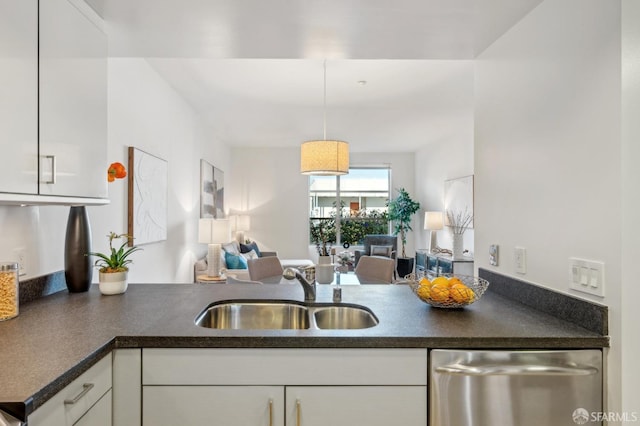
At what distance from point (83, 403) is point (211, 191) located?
446 cm

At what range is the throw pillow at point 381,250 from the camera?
682 cm

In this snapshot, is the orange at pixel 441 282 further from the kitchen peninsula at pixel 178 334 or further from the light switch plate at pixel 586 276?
the light switch plate at pixel 586 276

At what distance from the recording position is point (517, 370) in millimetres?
1209

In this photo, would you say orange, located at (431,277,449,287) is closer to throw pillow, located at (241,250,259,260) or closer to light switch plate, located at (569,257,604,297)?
light switch plate, located at (569,257,604,297)

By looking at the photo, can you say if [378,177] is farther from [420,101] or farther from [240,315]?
[240,315]

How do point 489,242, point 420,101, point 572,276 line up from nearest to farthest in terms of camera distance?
point 572,276
point 489,242
point 420,101

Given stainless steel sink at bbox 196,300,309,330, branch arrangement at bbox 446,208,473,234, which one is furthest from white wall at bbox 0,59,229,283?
branch arrangement at bbox 446,208,473,234

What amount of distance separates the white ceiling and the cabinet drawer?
141cm

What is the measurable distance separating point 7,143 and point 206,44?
1152 mm

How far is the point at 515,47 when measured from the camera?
1.70 m

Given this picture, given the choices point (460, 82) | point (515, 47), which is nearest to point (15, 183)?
point (515, 47)

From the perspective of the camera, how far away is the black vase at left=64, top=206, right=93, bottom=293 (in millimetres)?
1735

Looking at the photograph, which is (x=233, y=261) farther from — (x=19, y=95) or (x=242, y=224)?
(x=19, y=95)

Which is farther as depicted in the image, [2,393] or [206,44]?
[206,44]
